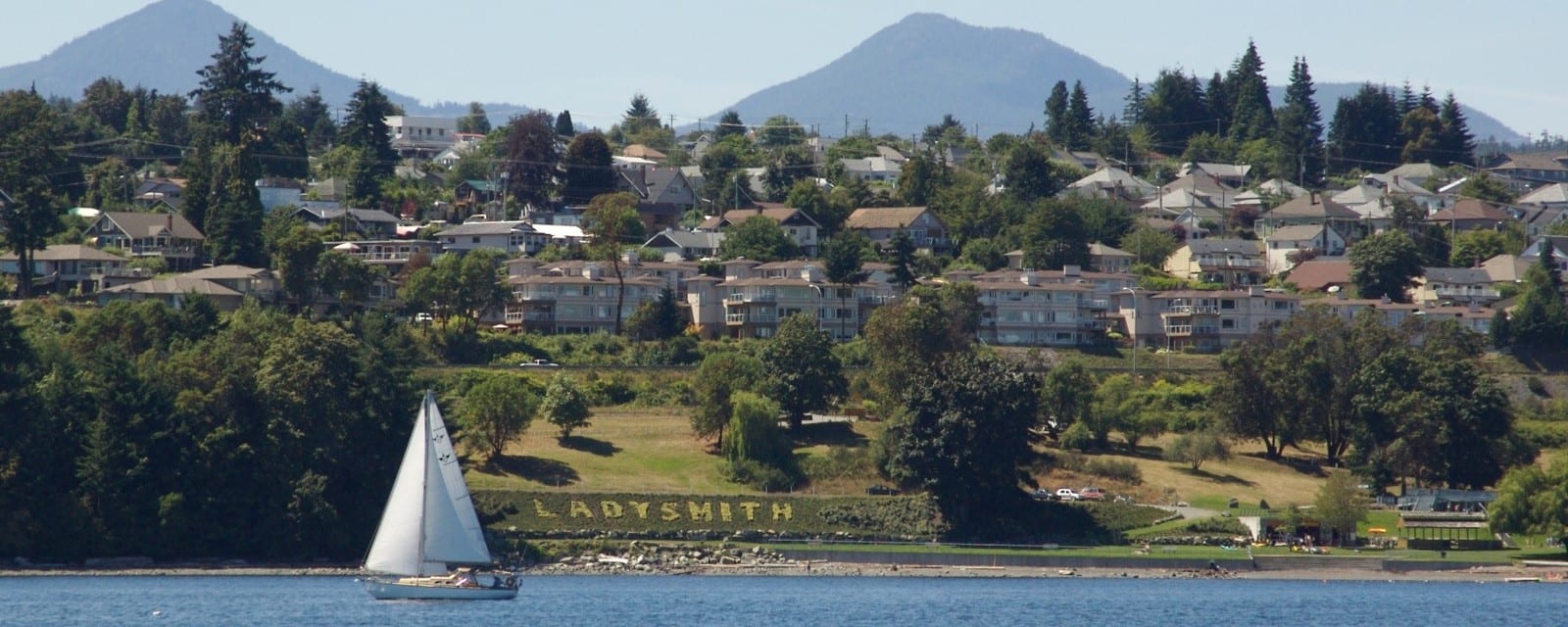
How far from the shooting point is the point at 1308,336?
3440 inches

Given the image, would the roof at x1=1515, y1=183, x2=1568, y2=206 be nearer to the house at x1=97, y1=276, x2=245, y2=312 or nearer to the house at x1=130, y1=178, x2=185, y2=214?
the house at x1=130, y1=178, x2=185, y2=214

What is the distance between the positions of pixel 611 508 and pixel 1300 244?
6825 cm

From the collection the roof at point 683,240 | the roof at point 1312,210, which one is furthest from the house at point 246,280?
the roof at point 1312,210

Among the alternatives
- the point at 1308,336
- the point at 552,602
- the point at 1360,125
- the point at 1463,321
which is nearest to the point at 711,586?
the point at 552,602

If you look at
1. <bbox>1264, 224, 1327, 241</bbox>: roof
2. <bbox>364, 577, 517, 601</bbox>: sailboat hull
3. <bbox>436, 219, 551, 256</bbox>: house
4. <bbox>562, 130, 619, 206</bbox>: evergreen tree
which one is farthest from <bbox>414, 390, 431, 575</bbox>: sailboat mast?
<bbox>1264, 224, 1327, 241</bbox>: roof

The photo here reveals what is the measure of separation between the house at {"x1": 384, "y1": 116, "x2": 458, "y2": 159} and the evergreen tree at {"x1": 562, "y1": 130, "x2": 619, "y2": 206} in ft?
118

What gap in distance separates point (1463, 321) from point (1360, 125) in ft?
199

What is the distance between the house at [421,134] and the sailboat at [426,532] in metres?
112

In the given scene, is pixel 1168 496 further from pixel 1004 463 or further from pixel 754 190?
pixel 754 190

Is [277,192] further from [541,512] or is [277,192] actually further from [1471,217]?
[1471,217]

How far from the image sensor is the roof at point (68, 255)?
10494 centimetres

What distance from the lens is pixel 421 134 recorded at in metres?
180

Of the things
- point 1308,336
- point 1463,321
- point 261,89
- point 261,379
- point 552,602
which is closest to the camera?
point 552,602

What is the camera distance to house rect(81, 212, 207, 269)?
110m
